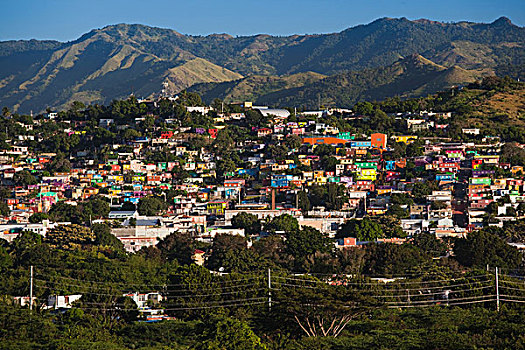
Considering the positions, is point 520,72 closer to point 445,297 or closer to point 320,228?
point 320,228

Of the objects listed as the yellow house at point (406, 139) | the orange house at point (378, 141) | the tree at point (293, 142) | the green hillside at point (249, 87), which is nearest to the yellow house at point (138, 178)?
the tree at point (293, 142)

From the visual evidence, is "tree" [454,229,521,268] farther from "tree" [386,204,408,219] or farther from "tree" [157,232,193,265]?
"tree" [157,232,193,265]

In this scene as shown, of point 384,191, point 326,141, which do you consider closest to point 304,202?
point 384,191

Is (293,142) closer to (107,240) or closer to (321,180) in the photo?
(321,180)

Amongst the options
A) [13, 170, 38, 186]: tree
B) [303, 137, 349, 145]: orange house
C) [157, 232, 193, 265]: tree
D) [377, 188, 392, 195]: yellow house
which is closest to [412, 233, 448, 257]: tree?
[157, 232, 193, 265]: tree

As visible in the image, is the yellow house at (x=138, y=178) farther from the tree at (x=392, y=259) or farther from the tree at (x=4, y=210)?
the tree at (x=392, y=259)

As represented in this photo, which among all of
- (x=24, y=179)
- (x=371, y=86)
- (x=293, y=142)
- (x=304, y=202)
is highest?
(x=371, y=86)

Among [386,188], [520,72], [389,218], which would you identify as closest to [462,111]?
[386,188]
